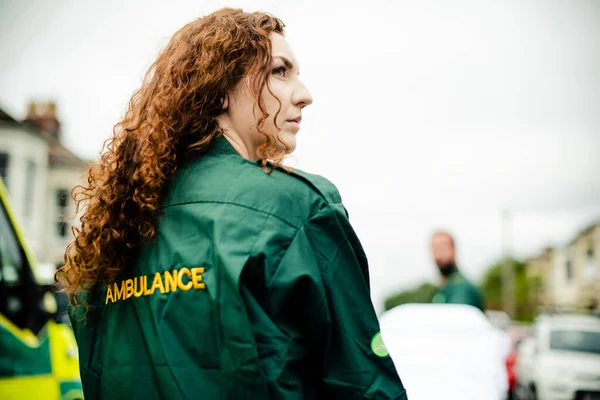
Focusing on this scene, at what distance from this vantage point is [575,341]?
37.3 ft

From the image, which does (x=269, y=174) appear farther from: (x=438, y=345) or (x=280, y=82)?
(x=438, y=345)

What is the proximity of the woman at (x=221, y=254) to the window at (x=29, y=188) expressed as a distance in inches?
190

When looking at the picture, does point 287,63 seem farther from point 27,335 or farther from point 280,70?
point 27,335

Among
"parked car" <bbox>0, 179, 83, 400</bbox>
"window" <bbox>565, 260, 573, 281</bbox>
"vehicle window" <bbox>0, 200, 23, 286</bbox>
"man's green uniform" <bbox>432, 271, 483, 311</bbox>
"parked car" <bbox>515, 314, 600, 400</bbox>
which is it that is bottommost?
"window" <bbox>565, 260, 573, 281</bbox>

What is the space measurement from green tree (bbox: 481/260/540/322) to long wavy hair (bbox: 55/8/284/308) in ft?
193

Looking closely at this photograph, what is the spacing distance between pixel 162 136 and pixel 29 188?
5.23 meters

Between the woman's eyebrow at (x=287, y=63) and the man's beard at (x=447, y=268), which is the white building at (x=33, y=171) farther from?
the woman's eyebrow at (x=287, y=63)

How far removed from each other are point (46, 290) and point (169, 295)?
2.08 metres

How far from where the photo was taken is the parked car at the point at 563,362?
33.3ft

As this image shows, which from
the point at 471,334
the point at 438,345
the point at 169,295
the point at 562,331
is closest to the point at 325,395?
the point at 169,295

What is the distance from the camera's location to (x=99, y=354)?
1512 mm

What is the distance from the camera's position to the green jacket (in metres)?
1.20

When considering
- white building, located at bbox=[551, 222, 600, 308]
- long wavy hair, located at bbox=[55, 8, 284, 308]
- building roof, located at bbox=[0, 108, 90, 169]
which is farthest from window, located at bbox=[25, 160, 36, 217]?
white building, located at bbox=[551, 222, 600, 308]

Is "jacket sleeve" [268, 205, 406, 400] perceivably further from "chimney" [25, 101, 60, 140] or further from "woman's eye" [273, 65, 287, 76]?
"chimney" [25, 101, 60, 140]
